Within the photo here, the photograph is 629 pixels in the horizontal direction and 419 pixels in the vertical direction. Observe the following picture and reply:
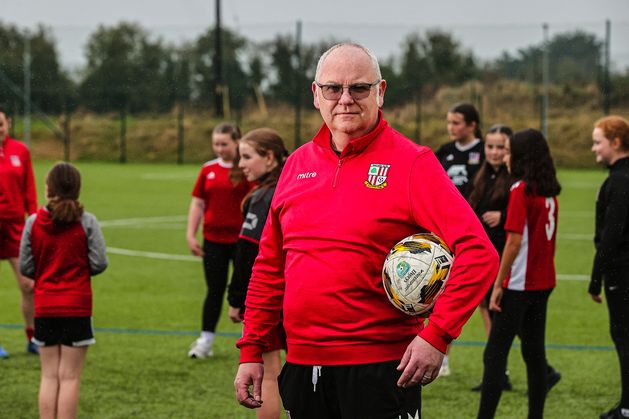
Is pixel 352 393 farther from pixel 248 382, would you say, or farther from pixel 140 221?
pixel 140 221

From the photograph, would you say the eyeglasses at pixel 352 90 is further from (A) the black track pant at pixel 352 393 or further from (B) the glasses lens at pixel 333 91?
(A) the black track pant at pixel 352 393

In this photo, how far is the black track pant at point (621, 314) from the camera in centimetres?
662

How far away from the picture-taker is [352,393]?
3678 millimetres

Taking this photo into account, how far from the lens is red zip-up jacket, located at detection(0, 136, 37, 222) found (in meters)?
8.73

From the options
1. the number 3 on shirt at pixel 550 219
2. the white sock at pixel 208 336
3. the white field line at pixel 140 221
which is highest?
the number 3 on shirt at pixel 550 219

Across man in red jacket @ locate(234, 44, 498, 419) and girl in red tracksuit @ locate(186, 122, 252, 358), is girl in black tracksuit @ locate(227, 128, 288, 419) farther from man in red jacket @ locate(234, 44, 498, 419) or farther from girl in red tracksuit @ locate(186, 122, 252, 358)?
girl in red tracksuit @ locate(186, 122, 252, 358)

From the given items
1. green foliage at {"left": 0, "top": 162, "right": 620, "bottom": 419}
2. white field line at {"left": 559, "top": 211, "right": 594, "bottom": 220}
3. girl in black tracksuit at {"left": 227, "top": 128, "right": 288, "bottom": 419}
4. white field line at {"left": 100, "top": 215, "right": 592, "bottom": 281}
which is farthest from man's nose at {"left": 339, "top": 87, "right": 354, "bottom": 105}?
white field line at {"left": 559, "top": 211, "right": 594, "bottom": 220}

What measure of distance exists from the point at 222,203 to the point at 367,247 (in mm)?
5105

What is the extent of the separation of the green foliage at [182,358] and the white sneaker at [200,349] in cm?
12

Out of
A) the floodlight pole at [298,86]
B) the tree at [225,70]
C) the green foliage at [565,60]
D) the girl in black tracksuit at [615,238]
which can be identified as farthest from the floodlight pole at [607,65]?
the girl in black tracksuit at [615,238]

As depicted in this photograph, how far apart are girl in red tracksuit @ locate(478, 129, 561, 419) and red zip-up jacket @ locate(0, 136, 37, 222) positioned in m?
4.74

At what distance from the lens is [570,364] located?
8.46 meters

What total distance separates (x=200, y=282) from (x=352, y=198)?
9330 millimetres

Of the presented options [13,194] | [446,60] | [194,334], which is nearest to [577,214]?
[194,334]
